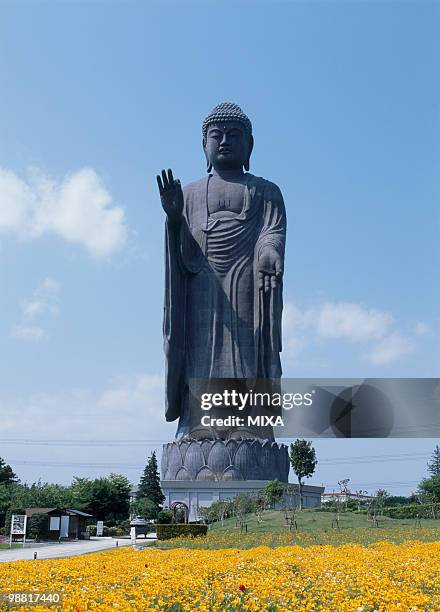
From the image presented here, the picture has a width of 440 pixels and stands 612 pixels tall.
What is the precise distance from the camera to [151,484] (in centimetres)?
4794

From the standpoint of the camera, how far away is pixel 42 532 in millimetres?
25641

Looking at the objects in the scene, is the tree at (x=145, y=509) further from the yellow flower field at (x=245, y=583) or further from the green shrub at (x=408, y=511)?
the yellow flower field at (x=245, y=583)

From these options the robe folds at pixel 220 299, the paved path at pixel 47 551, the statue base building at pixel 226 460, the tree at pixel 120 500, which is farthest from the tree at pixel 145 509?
the paved path at pixel 47 551

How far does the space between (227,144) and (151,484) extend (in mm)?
26331

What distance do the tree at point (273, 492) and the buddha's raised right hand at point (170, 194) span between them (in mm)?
10213

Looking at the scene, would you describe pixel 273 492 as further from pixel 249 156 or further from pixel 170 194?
pixel 249 156

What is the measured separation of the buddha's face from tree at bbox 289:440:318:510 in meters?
15.5

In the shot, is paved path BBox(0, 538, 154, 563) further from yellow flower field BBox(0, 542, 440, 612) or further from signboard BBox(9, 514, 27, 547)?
yellow flower field BBox(0, 542, 440, 612)

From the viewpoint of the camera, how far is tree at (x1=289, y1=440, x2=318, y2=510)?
121ft

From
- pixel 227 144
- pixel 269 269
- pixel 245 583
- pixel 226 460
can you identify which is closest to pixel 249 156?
pixel 227 144

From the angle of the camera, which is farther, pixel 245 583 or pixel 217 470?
pixel 217 470

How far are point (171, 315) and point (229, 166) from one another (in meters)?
6.96

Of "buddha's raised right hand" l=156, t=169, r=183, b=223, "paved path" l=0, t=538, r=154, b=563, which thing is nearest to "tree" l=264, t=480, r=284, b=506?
"paved path" l=0, t=538, r=154, b=563

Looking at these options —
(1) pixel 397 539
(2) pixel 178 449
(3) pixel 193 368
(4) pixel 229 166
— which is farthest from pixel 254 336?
(1) pixel 397 539
